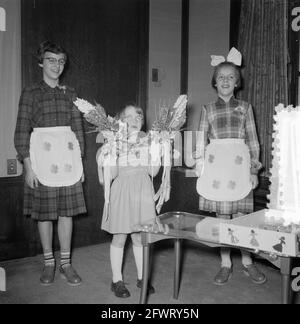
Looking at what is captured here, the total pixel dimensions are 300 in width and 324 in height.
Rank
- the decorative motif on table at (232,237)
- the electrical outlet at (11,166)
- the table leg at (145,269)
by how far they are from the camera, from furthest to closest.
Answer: the electrical outlet at (11,166) → the table leg at (145,269) → the decorative motif on table at (232,237)

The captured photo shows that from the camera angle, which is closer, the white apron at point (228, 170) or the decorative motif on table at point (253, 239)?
the decorative motif on table at point (253, 239)

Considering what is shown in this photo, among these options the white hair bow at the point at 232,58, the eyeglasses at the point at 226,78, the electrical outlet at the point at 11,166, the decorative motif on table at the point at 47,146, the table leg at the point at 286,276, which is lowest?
the table leg at the point at 286,276

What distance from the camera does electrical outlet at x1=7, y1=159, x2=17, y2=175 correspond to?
9.44 ft

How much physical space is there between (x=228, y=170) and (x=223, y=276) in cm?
61

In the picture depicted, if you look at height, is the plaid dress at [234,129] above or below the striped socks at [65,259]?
above

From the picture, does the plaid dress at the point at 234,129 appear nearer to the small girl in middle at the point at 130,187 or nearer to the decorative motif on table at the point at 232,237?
the small girl in middle at the point at 130,187

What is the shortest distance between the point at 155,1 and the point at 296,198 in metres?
2.18

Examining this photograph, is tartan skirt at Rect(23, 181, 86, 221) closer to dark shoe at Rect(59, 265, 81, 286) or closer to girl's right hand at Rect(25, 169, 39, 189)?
girl's right hand at Rect(25, 169, 39, 189)

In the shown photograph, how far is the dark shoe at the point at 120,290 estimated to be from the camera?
228 cm

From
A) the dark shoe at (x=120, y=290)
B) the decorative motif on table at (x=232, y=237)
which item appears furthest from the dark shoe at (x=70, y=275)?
the decorative motif on table at (x=232, y=237)

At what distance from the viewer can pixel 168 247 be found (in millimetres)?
3195

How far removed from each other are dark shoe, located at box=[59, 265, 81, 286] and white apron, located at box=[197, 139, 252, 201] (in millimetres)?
872

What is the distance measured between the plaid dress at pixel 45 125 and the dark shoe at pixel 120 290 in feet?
1.59

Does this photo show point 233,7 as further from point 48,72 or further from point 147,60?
point 48,72
